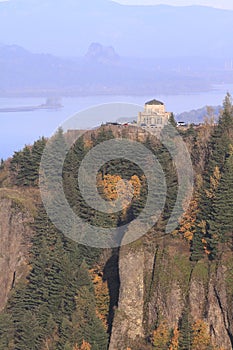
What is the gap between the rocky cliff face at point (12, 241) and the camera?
144 ft

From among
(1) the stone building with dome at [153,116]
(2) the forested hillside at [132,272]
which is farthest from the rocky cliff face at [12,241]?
(1) the stone building with dome at [153,116]

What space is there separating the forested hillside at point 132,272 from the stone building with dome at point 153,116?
30.4 ft

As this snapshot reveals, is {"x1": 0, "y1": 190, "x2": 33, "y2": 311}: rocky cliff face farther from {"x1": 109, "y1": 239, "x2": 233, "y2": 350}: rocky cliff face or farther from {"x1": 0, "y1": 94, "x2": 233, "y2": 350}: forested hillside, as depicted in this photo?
{"x1": 109, "y1": 239, "x2": 233, "y2": 350}: rocky cliff face

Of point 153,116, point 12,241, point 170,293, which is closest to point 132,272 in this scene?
point 170,293

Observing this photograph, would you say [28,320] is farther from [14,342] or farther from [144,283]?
[144,283]

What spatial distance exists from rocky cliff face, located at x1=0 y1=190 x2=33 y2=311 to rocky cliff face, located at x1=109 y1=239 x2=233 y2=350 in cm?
931

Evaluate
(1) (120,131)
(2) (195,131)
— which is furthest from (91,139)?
(2) (195,131)

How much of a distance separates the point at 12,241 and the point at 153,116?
17.7 meters

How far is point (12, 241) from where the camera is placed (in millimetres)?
45125

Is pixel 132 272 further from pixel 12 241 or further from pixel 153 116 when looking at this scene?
pixel 153 116

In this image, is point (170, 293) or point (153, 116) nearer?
point (170, 293)

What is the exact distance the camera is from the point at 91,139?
51.6 meters

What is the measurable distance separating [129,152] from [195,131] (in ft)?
16.1

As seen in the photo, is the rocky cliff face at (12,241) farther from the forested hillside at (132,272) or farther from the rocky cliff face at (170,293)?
the rocky cliff face at (170,293)
